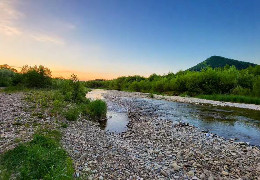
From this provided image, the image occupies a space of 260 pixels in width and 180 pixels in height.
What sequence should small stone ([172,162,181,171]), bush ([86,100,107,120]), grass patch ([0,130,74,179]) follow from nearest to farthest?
grass patch ([0,130,74,179]), small stone ([172,162,181,171]), bush ([86,100,107,120])

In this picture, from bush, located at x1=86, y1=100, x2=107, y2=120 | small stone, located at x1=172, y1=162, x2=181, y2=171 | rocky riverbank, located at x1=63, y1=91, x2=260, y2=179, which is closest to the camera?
rocky riverbank, located at x1=63, y1=91, x2=260, y2=179

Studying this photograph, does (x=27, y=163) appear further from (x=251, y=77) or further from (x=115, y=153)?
(x=251, y=77)

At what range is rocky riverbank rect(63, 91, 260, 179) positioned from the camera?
829 cm

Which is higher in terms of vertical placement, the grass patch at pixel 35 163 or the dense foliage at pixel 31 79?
the dense foliage at pixel 31 79

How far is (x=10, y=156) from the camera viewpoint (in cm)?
781

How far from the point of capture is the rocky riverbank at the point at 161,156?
8.29 m

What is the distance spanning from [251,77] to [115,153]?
180 ft

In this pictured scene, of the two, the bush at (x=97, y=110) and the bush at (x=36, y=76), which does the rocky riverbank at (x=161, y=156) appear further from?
the bush at (x=36, y=76)

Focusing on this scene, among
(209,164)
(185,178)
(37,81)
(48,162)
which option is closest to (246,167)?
(209,164)

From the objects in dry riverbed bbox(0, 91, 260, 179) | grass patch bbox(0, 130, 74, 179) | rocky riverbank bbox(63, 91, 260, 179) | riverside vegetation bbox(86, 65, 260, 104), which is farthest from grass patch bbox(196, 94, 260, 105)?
grass patch bbox(0, 130, 74, 179)

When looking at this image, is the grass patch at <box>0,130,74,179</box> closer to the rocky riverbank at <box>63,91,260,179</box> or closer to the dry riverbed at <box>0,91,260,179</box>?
the dry riverbed at <box>0,91,260,179</box>

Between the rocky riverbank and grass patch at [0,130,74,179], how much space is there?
0.78 m

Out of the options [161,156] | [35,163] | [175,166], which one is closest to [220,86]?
[161,156]

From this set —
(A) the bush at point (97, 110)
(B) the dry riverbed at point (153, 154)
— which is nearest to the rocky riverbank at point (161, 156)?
(B) the dry riverbed at point (153, 154)
